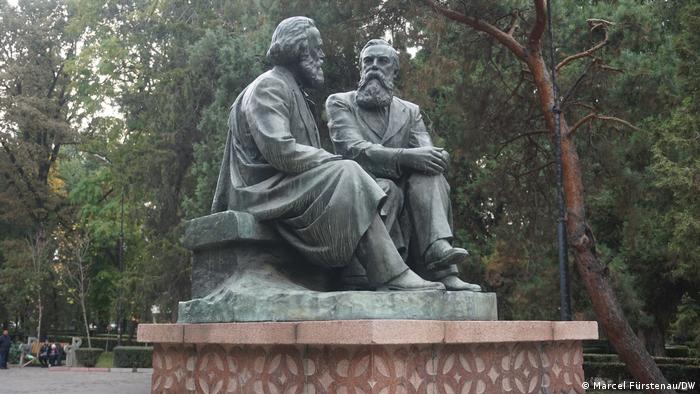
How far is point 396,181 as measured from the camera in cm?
485

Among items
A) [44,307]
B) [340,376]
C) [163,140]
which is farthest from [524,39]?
[44,307]

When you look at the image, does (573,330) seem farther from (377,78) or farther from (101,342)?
(101,342)

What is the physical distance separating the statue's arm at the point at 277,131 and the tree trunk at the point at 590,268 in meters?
9.22

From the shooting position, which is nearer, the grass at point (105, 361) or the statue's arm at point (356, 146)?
the statue's arm at point (356, 146)

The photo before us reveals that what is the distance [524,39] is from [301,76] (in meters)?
11.1

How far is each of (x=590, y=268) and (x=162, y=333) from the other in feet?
31.6

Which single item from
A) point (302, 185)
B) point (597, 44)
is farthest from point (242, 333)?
point (597, 44)

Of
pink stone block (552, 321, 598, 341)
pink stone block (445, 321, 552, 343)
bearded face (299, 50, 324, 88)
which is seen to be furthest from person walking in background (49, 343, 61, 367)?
pink stone block (445, 321, 552, 343)

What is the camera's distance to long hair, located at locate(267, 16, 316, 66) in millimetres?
4934

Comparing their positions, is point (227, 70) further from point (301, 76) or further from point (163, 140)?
point (301, 76)

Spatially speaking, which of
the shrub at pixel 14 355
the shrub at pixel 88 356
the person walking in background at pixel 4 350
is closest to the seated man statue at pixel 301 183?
the person walking in background at pixel 4 350

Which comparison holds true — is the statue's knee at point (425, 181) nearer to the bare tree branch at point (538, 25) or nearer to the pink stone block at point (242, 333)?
the pink stone block at point (242, 333)

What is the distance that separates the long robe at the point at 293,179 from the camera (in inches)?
165

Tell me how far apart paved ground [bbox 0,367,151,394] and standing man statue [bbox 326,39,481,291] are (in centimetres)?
1321
